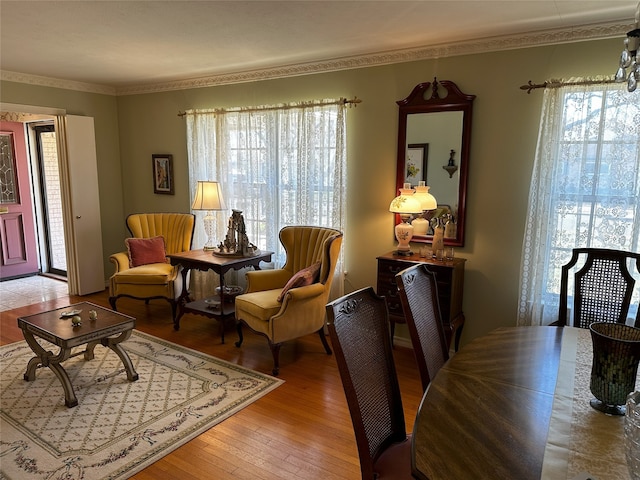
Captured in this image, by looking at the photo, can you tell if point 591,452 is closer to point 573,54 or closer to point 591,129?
point 591,129

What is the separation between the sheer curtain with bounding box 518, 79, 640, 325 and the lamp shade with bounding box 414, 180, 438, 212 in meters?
0.70

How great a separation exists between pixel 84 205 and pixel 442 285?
14.4 feet

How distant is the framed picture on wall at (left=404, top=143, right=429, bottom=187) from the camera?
3.69 m

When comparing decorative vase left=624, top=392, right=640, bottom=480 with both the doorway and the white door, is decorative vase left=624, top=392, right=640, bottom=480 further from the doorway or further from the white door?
the doorway

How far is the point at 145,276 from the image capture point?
443 centimetres

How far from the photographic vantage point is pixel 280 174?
445 cm

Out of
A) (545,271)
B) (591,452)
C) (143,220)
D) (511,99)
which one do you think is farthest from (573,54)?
(143,220)

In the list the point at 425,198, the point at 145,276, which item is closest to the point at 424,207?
the point at 425,198

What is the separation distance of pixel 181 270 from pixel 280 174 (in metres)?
1.40

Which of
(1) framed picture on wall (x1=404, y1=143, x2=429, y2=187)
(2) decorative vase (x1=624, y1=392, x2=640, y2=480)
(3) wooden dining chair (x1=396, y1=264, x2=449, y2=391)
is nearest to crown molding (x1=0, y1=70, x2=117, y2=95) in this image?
(1) framed picture on wall (x1=404, y1=143, x2=429, y2=187)

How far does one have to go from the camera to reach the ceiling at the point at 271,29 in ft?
8.93

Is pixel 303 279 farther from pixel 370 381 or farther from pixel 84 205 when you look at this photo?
pixel 84 205

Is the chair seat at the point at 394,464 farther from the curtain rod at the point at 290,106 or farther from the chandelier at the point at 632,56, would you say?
the curtain rod at the point at 290,106

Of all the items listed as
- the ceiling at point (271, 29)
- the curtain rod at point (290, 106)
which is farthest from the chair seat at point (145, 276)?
the ceiling at point (271, 29)
